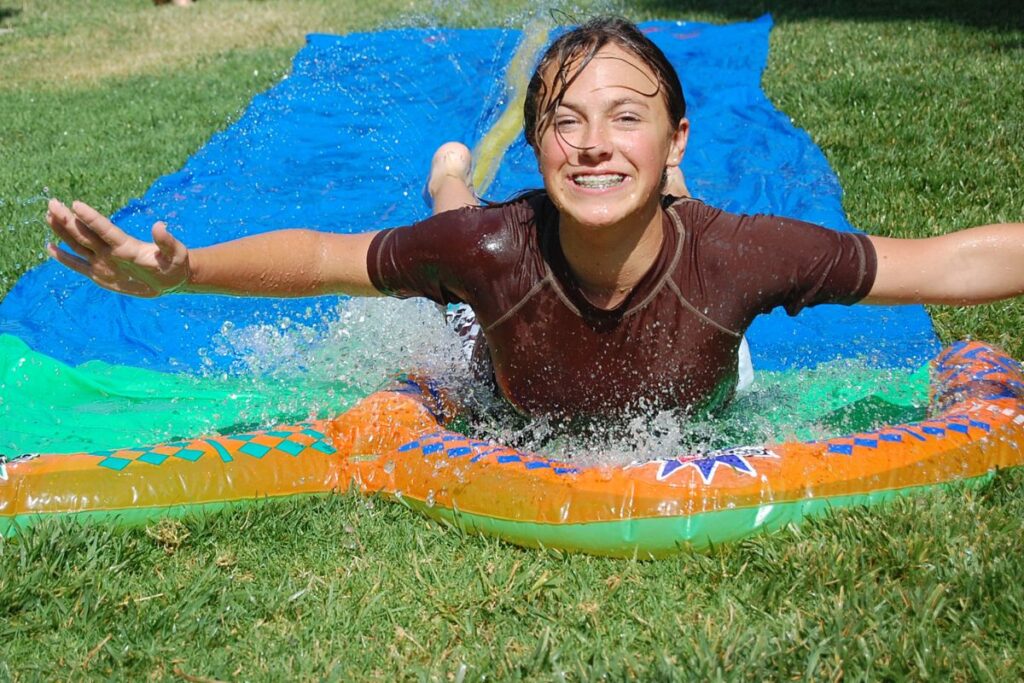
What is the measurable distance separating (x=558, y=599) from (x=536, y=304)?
84cm

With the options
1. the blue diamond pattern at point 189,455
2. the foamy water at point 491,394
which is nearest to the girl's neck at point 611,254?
the foamy water at point 491,394

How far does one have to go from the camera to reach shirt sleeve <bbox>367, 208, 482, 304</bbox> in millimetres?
2949

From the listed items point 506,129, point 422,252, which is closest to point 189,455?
point 422,252

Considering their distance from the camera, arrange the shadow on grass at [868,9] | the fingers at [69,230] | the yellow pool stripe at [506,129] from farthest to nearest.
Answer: the shadow on grass at [868,9] → the yellow pool stripe at [506,129] → the fingers at [69,230]

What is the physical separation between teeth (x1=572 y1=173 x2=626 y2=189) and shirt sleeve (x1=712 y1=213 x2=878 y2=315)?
1.19ft

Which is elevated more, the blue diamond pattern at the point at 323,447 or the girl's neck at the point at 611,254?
the girl's neck at the point at 611,254

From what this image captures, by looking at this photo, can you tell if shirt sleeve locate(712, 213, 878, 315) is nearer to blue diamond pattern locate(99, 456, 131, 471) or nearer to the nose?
the nose

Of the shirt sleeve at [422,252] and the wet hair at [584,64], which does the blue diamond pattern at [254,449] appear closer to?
the shirt sleeve at [422,252]

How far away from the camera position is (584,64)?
111 inches

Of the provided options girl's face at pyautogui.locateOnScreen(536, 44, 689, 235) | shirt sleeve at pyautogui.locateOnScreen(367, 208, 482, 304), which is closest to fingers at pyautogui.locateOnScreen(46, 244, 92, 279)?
shirt sleeve at pyautogui.locateOnScreen(367, 208, 482, 304)

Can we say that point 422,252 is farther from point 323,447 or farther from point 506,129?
point 506,129

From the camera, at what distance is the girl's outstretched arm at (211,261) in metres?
2.41

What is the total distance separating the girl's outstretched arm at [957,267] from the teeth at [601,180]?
2.28 ft

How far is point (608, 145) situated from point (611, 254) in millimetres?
291
